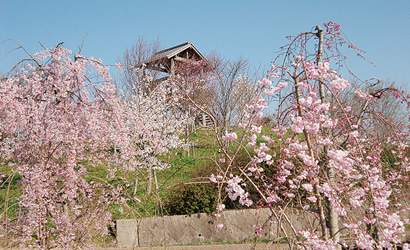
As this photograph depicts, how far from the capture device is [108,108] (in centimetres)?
538

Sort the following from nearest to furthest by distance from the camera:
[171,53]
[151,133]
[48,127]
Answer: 1. [48,127]
2. [151,133]
3. [171,53]

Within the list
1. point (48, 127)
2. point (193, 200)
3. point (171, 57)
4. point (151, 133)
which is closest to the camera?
point (48, 127)

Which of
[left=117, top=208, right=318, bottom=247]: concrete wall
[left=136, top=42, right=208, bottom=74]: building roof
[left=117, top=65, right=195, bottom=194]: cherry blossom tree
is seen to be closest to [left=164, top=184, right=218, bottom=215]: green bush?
[left=117, top=208, right=318, bottom=247]: concrete wall

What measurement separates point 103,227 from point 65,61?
3.16 meters

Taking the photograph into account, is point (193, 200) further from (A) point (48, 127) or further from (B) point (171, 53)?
(B) point (171, 53)

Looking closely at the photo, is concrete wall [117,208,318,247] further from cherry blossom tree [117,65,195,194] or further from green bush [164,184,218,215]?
cherry blossom tree [117,65,195,194]

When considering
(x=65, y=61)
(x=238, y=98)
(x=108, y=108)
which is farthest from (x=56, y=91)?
(x=238, y=98)

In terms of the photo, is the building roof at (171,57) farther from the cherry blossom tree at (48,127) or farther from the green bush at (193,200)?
the cherry blossom tree at (48,127)

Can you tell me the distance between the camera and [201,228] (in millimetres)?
6348

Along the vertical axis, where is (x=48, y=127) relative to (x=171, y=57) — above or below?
below

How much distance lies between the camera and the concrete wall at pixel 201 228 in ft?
20.6

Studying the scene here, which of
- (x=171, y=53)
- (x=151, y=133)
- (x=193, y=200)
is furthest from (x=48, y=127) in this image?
(x=171, y=53)

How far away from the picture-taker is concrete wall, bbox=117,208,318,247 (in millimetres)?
6277

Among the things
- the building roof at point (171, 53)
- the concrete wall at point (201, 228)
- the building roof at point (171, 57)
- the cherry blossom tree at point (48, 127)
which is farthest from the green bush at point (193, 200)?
the building roof at point (171, 53)
